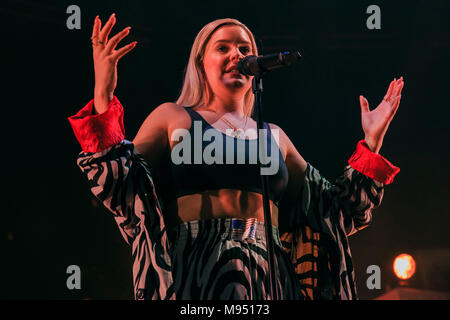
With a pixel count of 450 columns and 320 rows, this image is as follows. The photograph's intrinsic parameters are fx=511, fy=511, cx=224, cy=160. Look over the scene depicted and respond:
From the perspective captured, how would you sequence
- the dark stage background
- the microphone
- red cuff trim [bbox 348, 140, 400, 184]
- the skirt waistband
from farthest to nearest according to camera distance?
the dark stage background < red cuff trim [bbox 348, 140, 400, 184] < the skirt waistband < the microphone

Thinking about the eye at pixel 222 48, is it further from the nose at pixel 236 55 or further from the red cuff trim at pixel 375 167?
the red cuff trim at pixel 375 167

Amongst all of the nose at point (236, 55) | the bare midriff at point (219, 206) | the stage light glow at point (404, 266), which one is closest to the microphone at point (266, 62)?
the nose at point (236, 55)

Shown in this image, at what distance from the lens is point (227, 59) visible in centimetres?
166

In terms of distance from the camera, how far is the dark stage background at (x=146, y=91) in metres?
2.36

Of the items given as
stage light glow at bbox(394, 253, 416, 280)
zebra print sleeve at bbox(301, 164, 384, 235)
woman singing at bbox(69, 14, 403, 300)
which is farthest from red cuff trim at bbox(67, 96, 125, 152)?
stage light glow at bbox(394, 253, 416, 280)

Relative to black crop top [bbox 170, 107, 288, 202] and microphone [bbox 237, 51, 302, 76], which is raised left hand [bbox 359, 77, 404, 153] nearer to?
black crop top [bbox 170, 107, 288, 202]

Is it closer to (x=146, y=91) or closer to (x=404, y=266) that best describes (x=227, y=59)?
(x=146, y=91)

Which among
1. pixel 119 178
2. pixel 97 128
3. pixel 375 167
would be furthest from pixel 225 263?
pixel 375 167

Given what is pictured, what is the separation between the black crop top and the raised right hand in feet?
0.92

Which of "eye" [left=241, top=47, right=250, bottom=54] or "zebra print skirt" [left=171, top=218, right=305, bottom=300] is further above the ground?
"eye" [left=241, top=47, right=250, bottom=54]

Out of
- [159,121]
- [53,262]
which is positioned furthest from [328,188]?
[53,262]

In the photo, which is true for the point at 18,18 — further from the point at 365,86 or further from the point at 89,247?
the point at 365,86

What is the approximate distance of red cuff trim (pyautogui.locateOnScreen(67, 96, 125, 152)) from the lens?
128 cm

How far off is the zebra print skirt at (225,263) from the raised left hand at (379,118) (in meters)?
0.48
